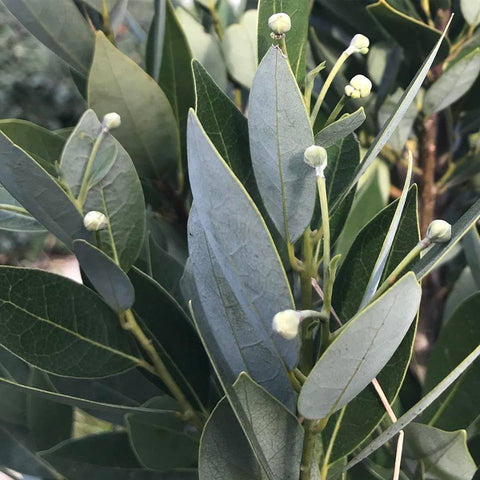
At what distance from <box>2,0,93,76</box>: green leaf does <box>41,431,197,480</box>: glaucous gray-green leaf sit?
0.95 ft

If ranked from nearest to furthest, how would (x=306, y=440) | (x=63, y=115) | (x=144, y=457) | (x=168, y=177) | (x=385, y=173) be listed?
(x=306, y=440) < (x=144, y=457) < (x=168, y=177) < (x=385, y=173) < (x=63, y=115)

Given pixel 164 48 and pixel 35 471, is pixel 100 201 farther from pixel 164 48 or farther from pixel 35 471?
pixel 35 471

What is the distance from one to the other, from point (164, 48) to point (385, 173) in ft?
0.83

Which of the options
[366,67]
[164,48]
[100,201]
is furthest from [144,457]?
[366,67]

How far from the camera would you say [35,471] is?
651 mm

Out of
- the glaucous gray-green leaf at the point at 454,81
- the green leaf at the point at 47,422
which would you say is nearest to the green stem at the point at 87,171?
the green leaf at the point at 47,422

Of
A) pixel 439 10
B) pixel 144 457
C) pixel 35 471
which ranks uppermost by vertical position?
pixel 439 10

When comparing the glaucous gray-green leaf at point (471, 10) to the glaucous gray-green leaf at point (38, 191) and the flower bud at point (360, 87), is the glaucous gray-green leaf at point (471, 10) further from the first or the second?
the glaucous gray-green leaf at point (38, 191)

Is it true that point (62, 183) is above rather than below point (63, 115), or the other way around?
above

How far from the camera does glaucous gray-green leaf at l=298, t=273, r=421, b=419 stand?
12.7 inches

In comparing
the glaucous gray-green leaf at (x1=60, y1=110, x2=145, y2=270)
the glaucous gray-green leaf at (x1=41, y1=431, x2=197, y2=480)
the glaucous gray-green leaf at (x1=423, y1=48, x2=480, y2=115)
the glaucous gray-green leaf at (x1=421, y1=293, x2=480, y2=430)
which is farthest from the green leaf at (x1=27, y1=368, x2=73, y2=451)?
the glaucous gray-green leaf at (x1=423, y1=48, x2=480, y2=115)

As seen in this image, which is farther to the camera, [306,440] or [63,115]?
[63,115]

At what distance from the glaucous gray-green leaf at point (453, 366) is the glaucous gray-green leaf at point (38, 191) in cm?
26

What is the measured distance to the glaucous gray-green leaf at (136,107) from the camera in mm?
543
